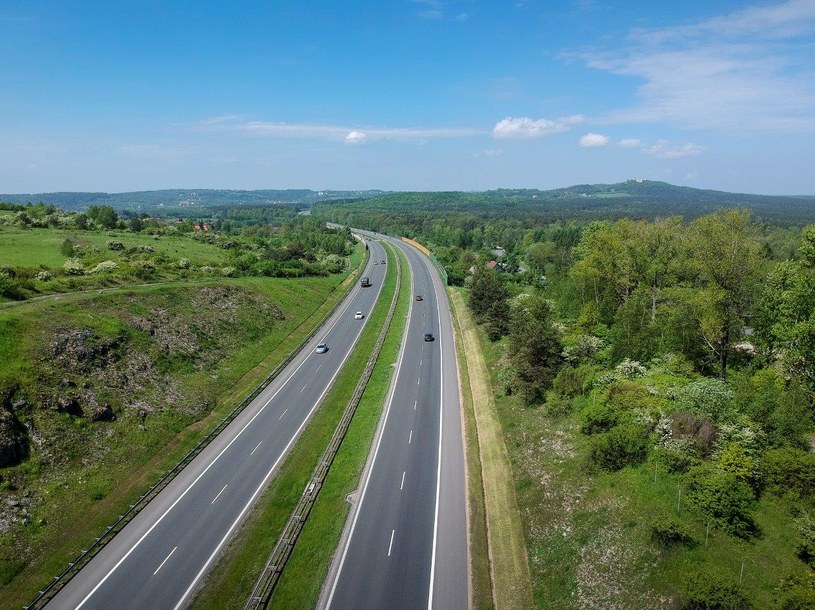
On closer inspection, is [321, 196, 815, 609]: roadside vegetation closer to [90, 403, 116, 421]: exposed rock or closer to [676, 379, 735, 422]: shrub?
[676, 379, 735, 422]: shrub

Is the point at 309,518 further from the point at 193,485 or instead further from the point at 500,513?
the point at 500,513

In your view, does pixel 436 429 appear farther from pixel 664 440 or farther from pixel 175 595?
pixel 175 595

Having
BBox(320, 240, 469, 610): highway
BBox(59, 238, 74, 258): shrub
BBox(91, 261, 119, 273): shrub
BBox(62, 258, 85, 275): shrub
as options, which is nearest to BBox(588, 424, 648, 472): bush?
BBox(320, 240, 469, 610): highway

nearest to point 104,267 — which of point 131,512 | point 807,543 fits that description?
point 131,512

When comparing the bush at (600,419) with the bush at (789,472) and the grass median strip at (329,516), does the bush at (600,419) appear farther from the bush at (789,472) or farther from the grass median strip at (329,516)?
the grass median strip at (329,516)

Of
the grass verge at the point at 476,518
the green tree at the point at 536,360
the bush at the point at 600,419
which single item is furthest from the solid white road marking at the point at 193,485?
the bush at the point at 600,419

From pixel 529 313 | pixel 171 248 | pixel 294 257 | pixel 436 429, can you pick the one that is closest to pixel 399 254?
pixel 294 257

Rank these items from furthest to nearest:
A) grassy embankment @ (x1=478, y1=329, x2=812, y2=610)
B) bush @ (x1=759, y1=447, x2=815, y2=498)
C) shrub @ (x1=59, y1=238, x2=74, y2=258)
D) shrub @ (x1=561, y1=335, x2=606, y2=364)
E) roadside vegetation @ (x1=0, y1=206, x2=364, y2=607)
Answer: shrub @ (x1=59, y1=238, x2=74, y2=258), shrub @ (x1=561, y1=335, x2=606, y2=364), roadside vegetation @ (x1=0, y1=206, x2=364, y2=607), bush @ (x1=759, y1=447, x2=815, y2=498), grassy embankment @ (x1=478, y1=329, x2=812, y2=610)
